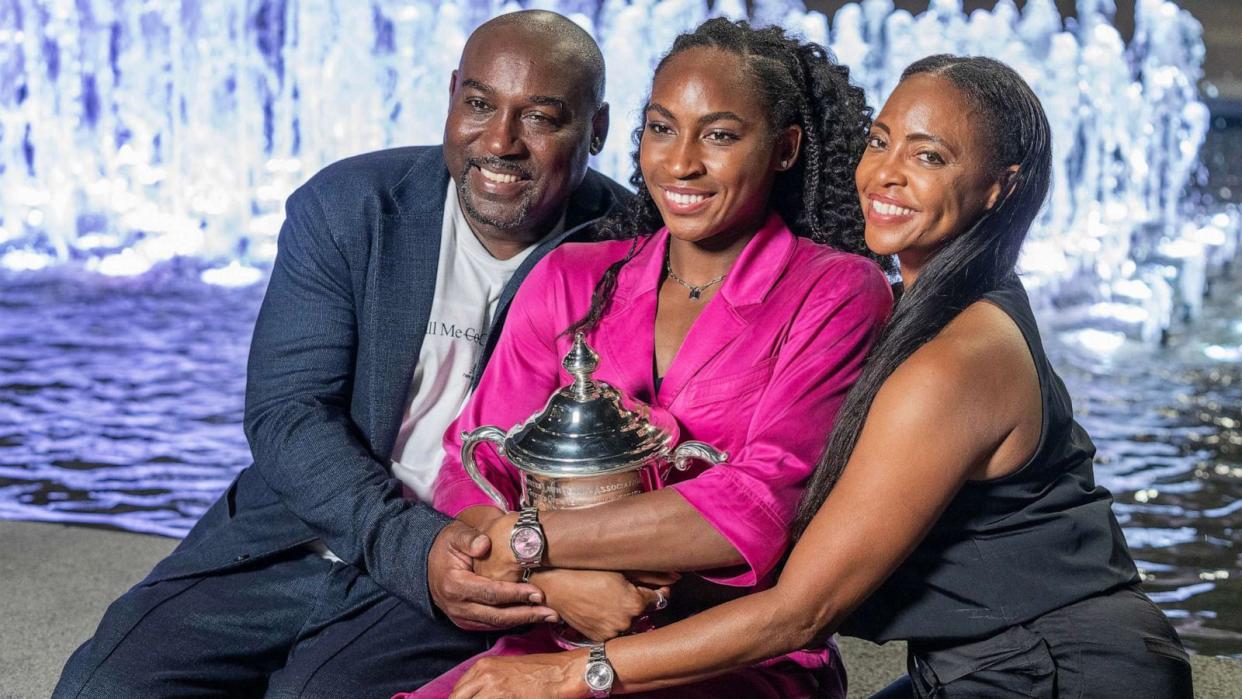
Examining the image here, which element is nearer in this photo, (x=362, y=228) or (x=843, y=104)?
(x=843, y=104)

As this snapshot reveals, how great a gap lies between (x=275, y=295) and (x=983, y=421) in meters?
1.62

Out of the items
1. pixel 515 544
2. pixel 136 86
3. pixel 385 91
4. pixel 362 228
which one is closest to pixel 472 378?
pixel 362 228

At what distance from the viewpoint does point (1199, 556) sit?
15.5ft

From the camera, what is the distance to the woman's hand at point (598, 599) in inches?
86.2

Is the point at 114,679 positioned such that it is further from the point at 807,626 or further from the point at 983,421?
the point at 983,421

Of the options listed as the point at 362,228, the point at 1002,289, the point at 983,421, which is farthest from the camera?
the point at 362,228

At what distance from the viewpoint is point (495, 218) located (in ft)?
9.83

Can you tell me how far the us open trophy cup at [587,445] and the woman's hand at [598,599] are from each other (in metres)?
0.12

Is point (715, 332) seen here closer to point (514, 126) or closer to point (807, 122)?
point (807, 122)

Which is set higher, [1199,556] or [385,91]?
[1199,556]

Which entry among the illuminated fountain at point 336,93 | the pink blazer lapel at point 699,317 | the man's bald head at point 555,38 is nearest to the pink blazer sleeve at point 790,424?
the pink blazer lapel at point 699,317

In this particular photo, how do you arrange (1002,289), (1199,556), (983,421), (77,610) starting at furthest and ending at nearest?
(1199,556)
(77,610)
(1002,289)
(983,421)

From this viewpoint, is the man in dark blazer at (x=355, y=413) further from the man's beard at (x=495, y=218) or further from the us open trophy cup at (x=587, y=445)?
the us open trophy cup at (x=587, y=445)

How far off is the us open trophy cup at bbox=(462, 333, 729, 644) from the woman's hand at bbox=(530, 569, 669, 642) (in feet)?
0.38
